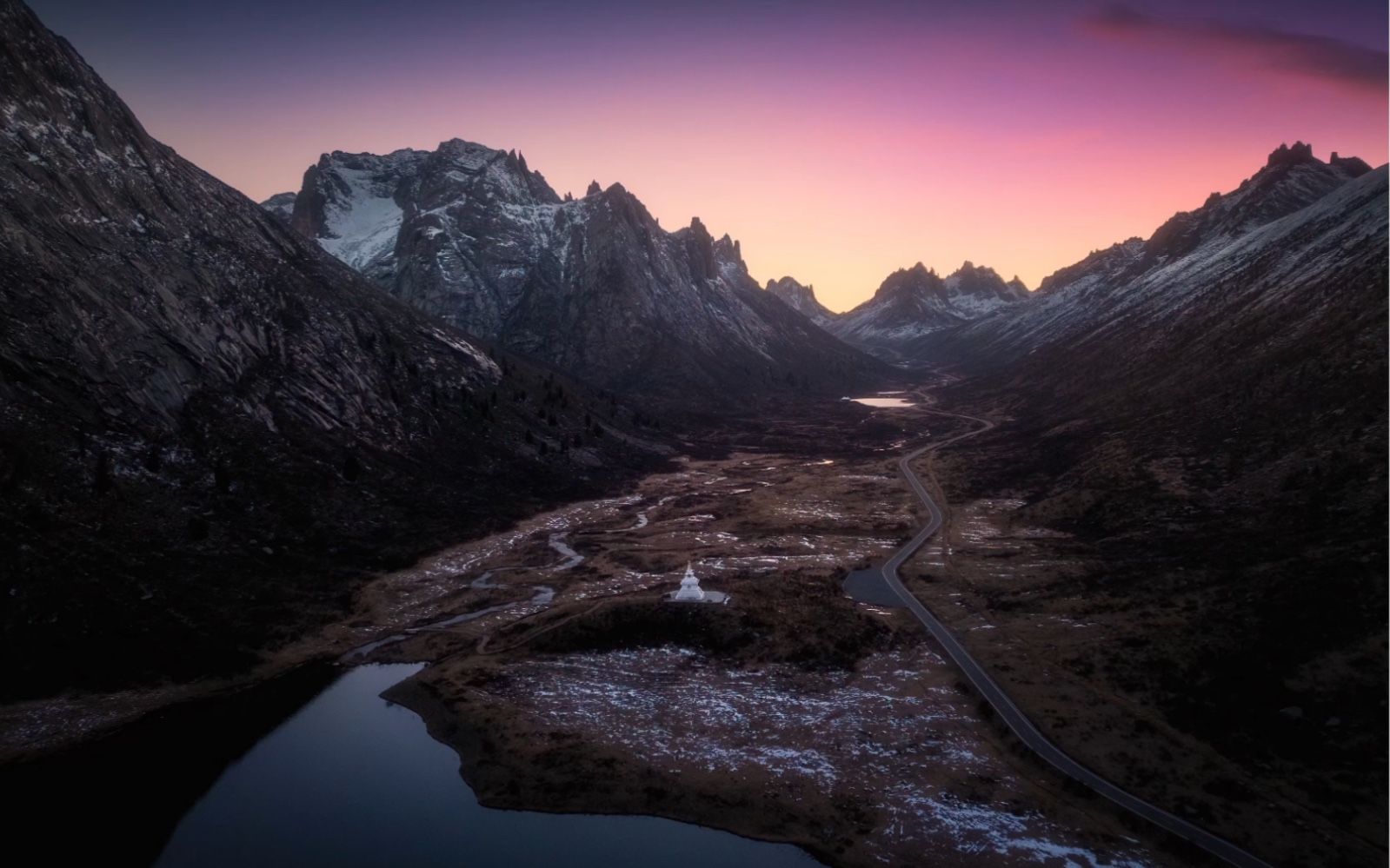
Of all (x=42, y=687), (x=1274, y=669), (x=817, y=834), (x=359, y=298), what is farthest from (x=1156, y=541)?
(x=359, y=298)

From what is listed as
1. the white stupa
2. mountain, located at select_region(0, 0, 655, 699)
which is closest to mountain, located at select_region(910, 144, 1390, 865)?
the white stupa

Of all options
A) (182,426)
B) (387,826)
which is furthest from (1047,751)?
(182,426)

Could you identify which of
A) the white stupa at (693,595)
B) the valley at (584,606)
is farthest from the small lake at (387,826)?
the white stupa at (693,595)

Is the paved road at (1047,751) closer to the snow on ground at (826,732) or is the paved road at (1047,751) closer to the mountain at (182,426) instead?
the snow on ground at (826,732)

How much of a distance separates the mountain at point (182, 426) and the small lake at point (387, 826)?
17.0m

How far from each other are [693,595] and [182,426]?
6348cm

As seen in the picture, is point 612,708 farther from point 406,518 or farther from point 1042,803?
point 406,518

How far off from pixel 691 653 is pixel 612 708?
10.5 meters

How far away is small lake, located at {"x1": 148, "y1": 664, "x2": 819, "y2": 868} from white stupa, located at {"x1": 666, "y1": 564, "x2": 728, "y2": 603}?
2549 centimetres

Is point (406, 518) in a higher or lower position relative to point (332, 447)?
lower

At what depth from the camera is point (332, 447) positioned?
313 ft

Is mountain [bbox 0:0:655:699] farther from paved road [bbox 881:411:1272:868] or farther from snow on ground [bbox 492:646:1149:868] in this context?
paved road [bbox 881:411:1272:868]

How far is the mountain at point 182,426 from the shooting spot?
5503cm

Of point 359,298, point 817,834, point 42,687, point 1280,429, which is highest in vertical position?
point 359,298
